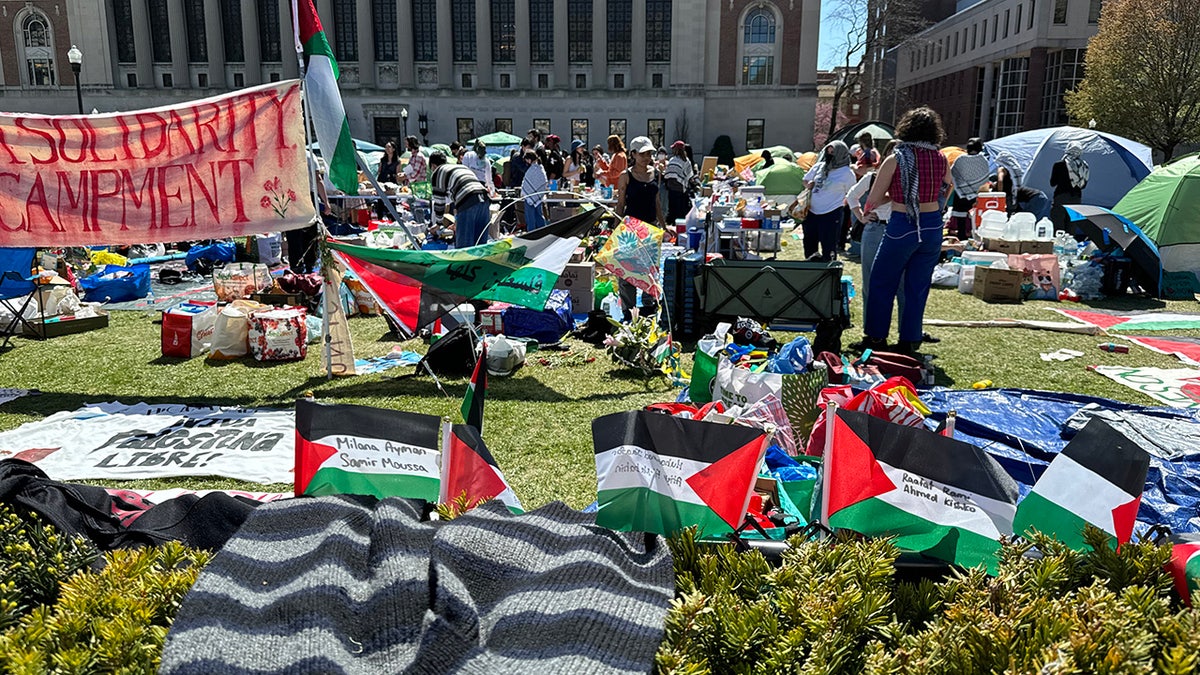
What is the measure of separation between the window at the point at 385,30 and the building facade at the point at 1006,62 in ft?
122

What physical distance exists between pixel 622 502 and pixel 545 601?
0.53 metres

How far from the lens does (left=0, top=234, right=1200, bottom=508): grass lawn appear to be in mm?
5270

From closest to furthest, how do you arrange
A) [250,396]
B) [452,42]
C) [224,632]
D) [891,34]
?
1. [224,632]
2. [250,396]
3. [452,42]
4. [891,34]

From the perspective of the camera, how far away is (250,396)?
6629 millimetres

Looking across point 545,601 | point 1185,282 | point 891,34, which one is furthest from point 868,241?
point 891,34

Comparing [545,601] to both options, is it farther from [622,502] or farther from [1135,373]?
[1135,373]

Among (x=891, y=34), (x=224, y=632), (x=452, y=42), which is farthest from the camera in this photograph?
(x=891, y=34)

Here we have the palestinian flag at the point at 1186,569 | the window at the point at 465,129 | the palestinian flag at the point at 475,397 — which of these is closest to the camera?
the palestinian flag at the point at 1186,569

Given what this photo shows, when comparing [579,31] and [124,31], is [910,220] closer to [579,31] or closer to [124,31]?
[579,31]

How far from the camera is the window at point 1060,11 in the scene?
4391cm

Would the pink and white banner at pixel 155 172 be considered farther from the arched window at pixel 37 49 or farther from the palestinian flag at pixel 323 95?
the arched window at pixel 37 49

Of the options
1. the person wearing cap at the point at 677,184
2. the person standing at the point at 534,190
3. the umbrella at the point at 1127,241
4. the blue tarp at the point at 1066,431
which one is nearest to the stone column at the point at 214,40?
the person standing at the point at 534,190

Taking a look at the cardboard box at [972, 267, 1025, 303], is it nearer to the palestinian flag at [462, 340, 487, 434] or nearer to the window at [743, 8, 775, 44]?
the palestinian flag at [462, 340, 487, 434]

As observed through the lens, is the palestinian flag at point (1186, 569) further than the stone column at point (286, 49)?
Result: No
